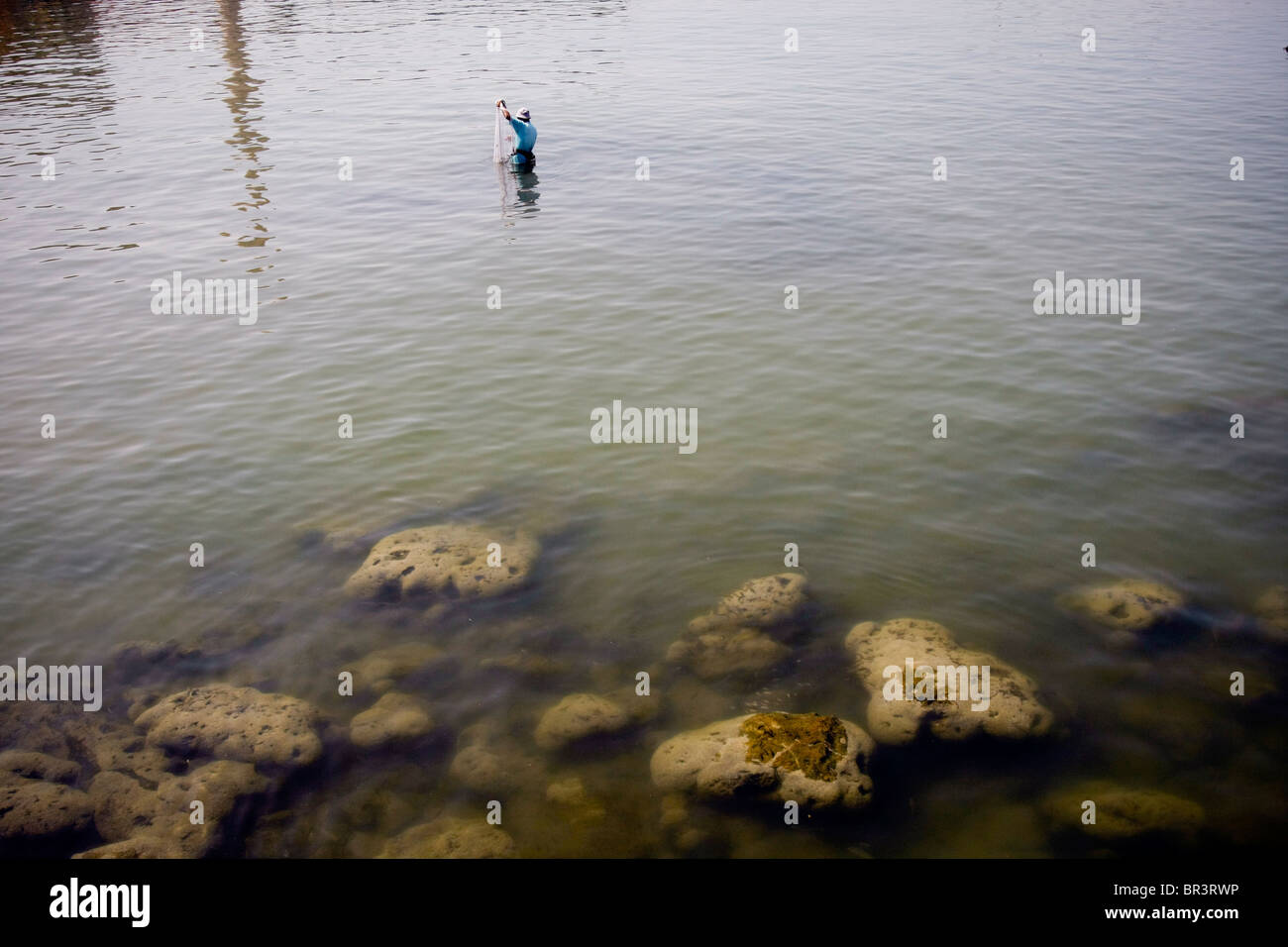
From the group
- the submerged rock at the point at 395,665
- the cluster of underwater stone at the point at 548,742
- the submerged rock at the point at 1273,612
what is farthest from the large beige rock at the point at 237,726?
the submerged rock at the point at 1273,612

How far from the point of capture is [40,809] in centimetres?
746

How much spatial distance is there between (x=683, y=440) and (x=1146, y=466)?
5862mm

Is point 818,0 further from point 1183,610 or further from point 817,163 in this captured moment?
point 1183,610

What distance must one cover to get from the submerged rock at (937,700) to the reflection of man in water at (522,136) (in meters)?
17.3

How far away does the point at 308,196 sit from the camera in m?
22.0

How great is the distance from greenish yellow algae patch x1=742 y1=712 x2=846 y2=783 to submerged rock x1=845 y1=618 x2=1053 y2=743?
550mm

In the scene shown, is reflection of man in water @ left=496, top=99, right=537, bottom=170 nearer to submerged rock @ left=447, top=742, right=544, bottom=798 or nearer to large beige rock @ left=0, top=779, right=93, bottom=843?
submerged rock @ left=447, top=742, right=544, bottom=798

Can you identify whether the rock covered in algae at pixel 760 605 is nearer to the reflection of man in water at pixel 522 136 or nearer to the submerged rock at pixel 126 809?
the submerged rock at pixel 126 809

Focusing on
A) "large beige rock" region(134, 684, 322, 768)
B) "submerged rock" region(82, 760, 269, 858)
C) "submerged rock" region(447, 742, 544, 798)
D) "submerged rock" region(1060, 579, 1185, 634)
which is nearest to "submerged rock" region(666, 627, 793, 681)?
"submerged rock" region(447, 742, 544, 798)

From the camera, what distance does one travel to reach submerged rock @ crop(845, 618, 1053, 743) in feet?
26.1

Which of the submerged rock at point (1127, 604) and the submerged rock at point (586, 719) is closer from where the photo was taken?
the submerged rock at point (586, 719)

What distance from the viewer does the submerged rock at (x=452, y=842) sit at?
7.22 metres

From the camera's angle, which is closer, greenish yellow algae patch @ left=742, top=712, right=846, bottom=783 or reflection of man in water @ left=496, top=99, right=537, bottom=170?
greenish yellow algae patch @ left=742, top=712, right=846, bottom=783
